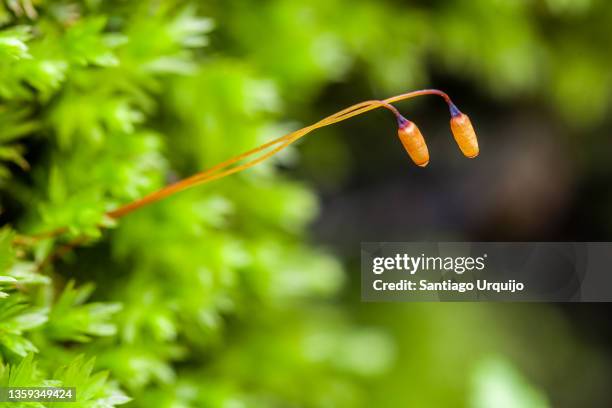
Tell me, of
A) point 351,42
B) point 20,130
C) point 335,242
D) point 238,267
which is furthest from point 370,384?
point 20,130

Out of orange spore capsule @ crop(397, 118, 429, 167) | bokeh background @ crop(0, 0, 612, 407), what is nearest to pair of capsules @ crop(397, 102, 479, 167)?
orange spore capsule @ crop(397, 118, 429, 167)

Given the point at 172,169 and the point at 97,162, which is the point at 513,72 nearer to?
the point at 172,169

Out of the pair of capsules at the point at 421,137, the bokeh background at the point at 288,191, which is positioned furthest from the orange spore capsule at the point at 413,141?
the bokeh background at the point at 288,191

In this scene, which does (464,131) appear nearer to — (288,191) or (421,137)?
(421,137)

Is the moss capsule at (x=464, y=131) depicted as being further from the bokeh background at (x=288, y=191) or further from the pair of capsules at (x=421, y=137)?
the bokeh background at (x=288, y=191)

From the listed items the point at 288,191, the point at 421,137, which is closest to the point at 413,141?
the point at 421,137
